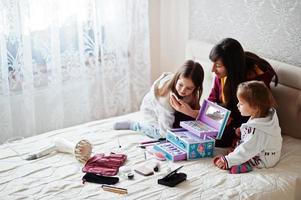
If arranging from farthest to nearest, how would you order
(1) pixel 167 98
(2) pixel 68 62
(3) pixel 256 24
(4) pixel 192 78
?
(2) pixel 68 62 → (3) pixel 256 24 → (1) pixel 167 98 → (4) pixel 192 78

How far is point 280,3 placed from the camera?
8.53 feet

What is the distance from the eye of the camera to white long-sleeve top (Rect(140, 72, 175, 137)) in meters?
2.51

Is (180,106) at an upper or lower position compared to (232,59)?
lower

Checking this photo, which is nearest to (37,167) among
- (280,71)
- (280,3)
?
(280,71)

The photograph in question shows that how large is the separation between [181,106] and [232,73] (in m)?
0.34

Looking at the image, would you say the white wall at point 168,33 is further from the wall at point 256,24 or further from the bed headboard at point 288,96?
the bed headboard at point 288,96

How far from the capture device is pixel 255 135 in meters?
2.13

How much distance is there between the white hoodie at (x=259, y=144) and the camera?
6.97 ft

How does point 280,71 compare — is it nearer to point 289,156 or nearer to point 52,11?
point 289,156

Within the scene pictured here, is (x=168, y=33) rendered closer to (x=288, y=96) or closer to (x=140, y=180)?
(x=288, y=96)

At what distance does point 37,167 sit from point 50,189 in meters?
0.25

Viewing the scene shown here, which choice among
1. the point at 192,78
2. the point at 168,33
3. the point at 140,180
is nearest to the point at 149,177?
the point at 140,180

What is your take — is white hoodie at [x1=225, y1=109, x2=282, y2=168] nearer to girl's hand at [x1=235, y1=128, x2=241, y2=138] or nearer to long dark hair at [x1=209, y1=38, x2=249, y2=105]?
girl's hand at [x1=235, y1=128, x2=241, y2=138]

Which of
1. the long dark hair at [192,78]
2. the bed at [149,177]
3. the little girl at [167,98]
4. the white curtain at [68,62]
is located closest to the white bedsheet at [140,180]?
the bed at [149,177]
